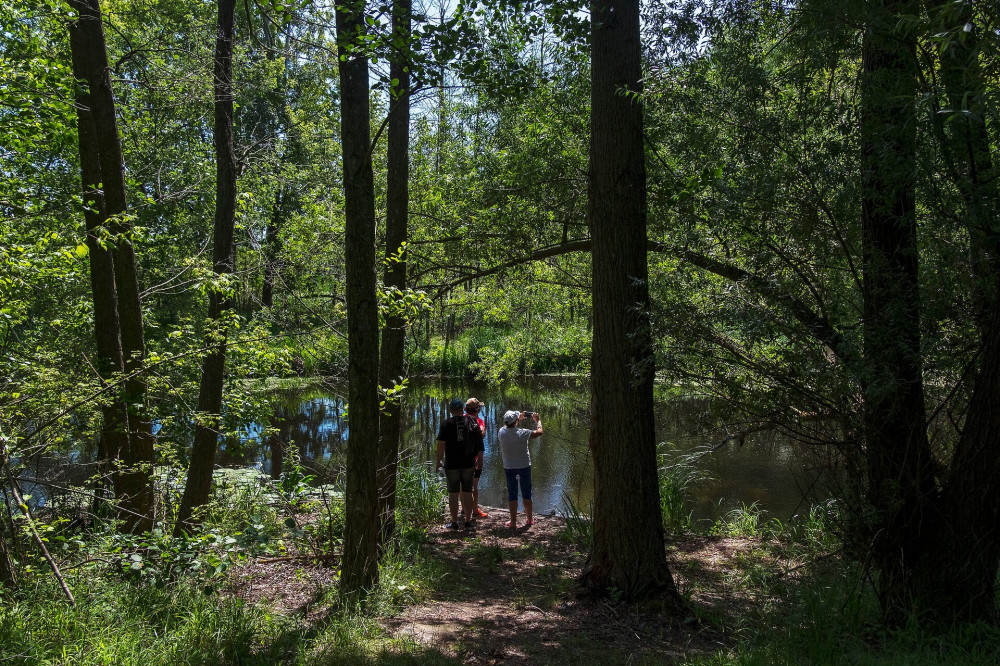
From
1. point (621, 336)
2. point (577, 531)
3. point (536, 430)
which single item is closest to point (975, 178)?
point (621, 336)

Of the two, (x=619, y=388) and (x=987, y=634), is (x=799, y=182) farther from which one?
(x=987, y=634)

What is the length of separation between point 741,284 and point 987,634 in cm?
268

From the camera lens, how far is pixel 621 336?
5141 mm

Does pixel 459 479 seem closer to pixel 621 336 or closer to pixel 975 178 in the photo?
pixel 621 336

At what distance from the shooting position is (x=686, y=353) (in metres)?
4.91

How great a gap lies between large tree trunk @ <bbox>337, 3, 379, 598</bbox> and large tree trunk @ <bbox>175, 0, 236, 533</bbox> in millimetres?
2978

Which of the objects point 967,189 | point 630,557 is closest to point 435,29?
point 967,189

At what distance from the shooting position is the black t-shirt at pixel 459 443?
789 cm

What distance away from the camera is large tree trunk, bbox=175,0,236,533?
720 cm

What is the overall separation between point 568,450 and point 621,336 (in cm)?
945

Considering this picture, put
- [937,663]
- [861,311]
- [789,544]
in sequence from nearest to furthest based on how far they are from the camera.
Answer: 1. [937,663]
2. [861,311]
3. [789,544]

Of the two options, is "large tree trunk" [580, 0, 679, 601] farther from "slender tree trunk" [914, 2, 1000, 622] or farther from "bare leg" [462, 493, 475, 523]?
"bare leg" [462, 493, 475, 523]

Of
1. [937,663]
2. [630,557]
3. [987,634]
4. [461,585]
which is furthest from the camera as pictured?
[461,585]

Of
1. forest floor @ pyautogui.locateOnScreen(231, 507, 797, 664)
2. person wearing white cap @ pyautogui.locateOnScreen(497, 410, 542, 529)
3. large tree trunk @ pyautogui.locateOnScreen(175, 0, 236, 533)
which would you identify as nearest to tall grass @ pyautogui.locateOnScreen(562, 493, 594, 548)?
forest floor @ pyautogui.locateOnScreen(231, 507, 797, 664)
